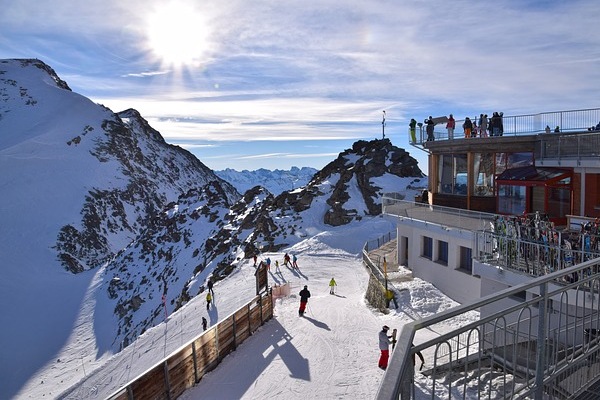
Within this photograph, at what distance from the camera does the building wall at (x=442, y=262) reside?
17.3m

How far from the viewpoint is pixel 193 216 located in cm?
7569

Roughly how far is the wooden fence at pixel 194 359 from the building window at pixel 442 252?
855 centimetres

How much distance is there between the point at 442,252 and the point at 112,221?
340 feet

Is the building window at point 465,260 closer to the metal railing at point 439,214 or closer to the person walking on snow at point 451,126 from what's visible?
the metal railing at point 439,214

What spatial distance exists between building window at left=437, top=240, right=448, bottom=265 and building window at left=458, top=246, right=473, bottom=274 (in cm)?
100

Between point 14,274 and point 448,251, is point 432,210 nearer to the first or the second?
point 448,251

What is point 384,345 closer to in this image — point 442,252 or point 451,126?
point 442,252

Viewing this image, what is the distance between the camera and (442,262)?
19359 mm

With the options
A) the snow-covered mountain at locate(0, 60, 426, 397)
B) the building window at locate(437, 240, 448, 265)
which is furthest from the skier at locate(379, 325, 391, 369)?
the snow-covered mountain at locate(0, 60, 426, 397)

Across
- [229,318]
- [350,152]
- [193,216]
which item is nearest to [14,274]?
[193,216]

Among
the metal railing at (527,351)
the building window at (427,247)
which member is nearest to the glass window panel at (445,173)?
the building window at (427,247)

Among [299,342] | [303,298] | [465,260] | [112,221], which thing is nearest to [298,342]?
[299,342]

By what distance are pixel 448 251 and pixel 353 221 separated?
27.2 m

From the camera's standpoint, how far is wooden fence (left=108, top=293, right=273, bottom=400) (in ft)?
36.5
